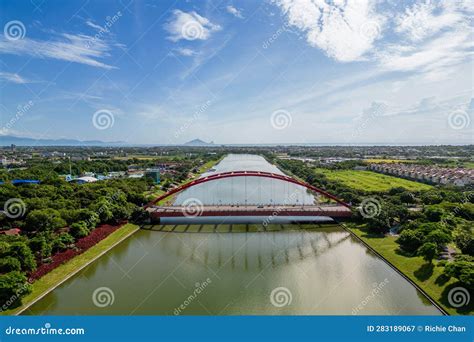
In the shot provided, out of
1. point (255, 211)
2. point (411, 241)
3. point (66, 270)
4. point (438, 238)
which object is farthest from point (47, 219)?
point (438, 238)

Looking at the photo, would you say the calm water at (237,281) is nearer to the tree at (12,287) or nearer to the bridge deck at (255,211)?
the tree at (12,287)

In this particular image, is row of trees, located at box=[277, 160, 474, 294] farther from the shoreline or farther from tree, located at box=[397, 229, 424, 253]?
the shoreline

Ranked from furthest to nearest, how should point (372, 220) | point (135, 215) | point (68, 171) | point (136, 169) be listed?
point (136, 169), point (68, 171), point (135, 215), point (372, 220)

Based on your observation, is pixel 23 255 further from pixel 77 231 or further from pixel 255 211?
pixel 255 211

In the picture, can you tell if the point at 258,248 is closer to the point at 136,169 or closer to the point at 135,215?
the point at 135,215

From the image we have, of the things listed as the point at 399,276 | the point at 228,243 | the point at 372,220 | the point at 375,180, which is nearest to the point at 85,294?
the point at 228,243

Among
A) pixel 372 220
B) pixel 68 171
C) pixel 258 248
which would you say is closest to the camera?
pixel 258 248

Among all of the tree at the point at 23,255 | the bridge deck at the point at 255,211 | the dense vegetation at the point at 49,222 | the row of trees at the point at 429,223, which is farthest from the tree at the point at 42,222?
the row of trees at the point at 429,223

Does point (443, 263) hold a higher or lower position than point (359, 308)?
higher
